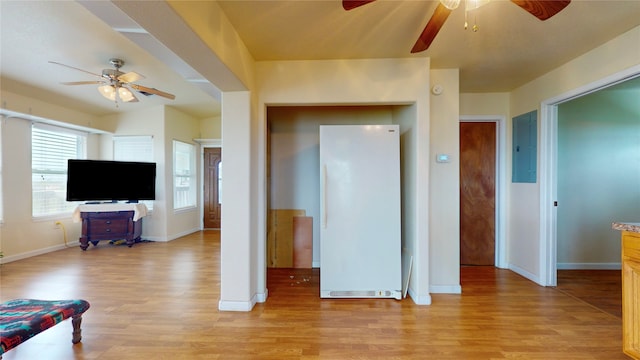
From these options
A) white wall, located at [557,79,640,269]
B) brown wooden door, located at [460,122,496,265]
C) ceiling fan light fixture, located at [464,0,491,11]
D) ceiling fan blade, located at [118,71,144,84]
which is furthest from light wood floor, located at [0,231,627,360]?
ceiling fan blade, located at [118,71,144,84]

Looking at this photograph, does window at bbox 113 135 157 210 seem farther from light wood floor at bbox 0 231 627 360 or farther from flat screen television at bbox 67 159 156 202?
light wood floor at bbox 0 231 627 360

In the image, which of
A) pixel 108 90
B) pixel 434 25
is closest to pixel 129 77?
pixel 108 90

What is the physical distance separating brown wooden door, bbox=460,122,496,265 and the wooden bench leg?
423 cm

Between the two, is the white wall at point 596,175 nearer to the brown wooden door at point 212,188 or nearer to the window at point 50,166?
the brown wooden door at point 212,188

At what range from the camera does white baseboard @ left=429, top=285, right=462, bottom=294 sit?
298cm

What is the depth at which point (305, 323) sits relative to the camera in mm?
2344

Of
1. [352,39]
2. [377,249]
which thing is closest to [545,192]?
[377,249]

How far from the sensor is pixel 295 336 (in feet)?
7.06

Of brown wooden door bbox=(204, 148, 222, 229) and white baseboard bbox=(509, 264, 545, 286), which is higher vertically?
brown wooden door bbox=(204, 148, 222, 229)

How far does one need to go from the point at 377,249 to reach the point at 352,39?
198 centimetres

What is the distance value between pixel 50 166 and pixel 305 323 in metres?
5.25

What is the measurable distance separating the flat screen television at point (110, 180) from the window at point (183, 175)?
620 mm

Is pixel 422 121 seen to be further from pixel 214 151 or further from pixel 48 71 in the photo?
pixel 214 151

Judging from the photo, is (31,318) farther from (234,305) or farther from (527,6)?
(527,6)
